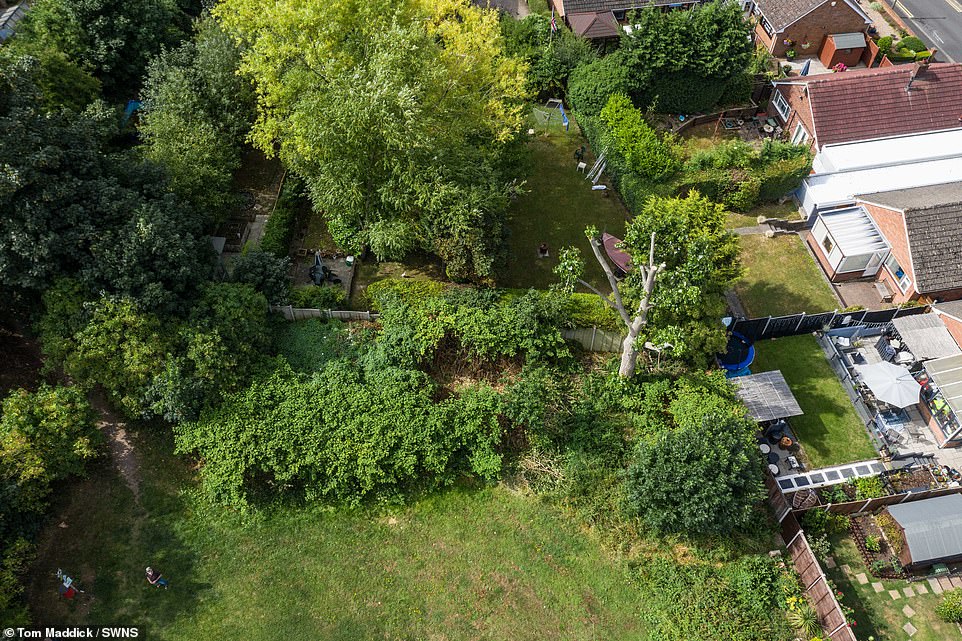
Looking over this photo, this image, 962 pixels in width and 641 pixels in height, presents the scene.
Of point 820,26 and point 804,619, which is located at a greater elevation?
point 820,26

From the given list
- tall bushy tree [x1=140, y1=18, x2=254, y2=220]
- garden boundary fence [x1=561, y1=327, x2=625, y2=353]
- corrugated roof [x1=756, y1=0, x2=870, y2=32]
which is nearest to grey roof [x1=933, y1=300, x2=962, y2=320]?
garden boundary fence [x1=561, y1=327, x2=625, y2=353]

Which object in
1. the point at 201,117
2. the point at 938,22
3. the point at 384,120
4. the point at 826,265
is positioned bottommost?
the point at 826,265

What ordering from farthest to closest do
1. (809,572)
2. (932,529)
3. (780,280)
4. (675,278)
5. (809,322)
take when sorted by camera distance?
(780,280) < (809,322) < (675,278) < (932,529) < (809,572)

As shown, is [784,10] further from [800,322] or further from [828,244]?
[800,322]

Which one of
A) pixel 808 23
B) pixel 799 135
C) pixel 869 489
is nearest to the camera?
pixel 869 489

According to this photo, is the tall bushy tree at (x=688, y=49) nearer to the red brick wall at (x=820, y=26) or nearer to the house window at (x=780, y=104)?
the house window at (x=780, y=104)

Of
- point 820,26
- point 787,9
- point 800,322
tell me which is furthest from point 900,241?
point 787,9

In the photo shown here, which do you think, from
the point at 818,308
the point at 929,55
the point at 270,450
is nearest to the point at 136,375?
the point at 270,450
